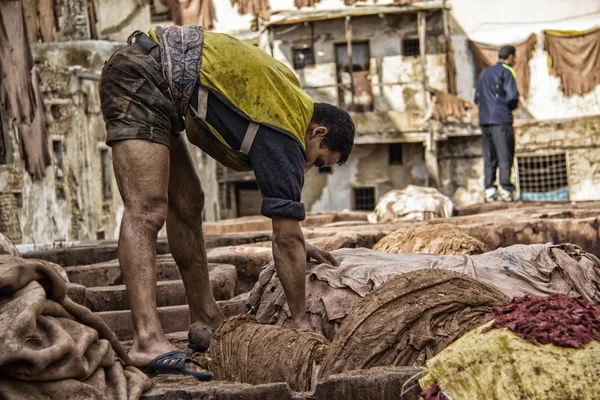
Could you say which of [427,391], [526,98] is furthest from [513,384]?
[526,98]

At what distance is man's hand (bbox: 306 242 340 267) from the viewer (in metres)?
4.49

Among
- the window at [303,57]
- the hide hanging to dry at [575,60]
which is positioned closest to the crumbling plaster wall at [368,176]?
the window at [303,57]

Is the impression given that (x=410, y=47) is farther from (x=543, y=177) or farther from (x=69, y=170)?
(x=69, y=170)

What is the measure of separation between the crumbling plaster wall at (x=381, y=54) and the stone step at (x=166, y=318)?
28675 mm

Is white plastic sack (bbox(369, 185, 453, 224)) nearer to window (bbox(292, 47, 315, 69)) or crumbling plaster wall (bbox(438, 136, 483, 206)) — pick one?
crumbling plaster wall (bbox(438, 136, 483, 206))

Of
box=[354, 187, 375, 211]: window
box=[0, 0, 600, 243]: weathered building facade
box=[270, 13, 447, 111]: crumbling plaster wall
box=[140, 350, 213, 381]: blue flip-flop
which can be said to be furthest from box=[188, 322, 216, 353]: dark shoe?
box=[354, 187, 375, 211]: window

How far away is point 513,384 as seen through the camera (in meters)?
2.62

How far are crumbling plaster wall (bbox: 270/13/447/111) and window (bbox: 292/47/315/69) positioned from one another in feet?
0.57

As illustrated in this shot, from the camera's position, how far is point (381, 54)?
112 ft

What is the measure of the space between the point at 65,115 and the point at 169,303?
21465 millimetres

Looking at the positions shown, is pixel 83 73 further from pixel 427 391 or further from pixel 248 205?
pixel 427 391

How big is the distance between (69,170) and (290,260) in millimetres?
23633

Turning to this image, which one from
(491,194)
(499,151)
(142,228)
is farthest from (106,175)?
(142,228)

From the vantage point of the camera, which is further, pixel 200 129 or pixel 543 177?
pixel 543 177
